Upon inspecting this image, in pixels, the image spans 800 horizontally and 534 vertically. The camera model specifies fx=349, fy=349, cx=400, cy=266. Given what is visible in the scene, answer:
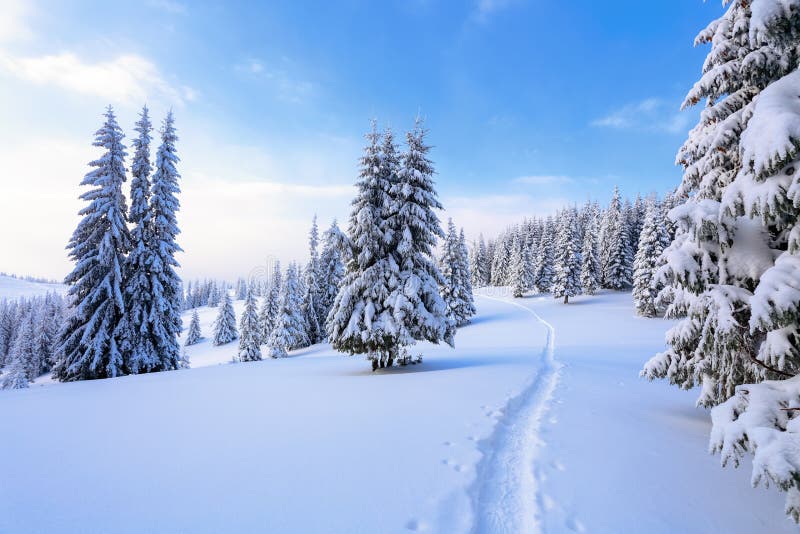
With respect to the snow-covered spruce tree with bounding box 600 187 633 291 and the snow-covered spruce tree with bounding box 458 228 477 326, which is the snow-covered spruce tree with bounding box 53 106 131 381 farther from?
the snow-covered spruce tree with bounding box 600 187 633 291

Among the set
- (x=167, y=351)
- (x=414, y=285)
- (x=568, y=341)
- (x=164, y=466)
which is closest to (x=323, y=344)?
(x=167, y=351)

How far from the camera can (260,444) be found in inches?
243

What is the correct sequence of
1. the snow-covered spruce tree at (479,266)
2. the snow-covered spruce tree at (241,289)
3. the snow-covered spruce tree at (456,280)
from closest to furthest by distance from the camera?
the snow-covered spruce tree at (456,280)
the snow-covered spruce tree at (479,266)
the snow-covered spruce tree at (241,289)

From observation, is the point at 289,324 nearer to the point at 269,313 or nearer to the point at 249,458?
the point at 269,313

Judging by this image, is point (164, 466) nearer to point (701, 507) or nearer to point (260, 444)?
point (260, 444)

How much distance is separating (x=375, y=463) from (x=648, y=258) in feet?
162

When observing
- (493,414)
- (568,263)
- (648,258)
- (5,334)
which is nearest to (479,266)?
(568,263)

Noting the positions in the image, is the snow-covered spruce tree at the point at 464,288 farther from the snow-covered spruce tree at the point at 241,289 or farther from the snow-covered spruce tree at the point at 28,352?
the snow-covered spruce tree at the point at 241,289

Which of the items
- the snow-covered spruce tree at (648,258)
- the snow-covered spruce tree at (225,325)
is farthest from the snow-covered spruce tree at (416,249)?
the snow-covered spruce tree at (225,325)

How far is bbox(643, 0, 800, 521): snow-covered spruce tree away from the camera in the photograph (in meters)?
3.70

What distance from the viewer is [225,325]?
66.7 meters

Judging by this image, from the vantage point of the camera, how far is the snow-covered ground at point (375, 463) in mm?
4051

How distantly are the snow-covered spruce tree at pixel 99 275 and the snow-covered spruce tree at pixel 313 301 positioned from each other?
2544 centimetres

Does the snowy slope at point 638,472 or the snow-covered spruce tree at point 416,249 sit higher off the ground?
the snow-covered spruce tree at point 416,249
